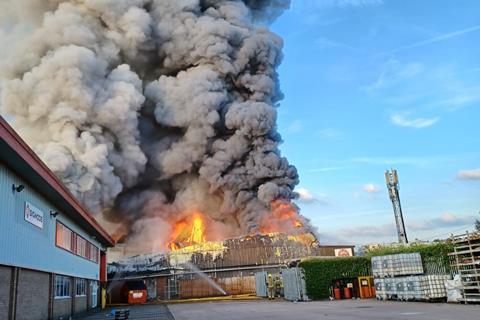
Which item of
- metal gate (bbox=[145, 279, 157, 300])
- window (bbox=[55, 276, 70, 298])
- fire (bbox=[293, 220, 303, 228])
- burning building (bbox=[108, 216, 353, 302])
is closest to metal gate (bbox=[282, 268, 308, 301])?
burning building (bbox=[108, 216, 353, 302])

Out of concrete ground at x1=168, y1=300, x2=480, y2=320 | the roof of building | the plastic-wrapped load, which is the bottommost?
concrete ground at x1=168, y1=300, x2=480, y2=320

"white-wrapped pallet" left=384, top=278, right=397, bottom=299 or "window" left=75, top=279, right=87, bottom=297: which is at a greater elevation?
"window" left=75, top=279, right=87, bottom=297

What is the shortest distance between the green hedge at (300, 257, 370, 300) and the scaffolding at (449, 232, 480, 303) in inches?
416

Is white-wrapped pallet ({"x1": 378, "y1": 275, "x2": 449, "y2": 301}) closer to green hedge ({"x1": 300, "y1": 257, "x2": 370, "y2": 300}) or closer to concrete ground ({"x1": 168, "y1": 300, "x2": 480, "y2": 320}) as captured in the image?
concrete ground ({"x1": 168, "y1": 300, "x2": 480, "y2": 320})

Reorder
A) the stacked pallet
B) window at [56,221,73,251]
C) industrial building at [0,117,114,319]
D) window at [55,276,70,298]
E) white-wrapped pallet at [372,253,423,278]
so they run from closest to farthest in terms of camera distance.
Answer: industrial building at [0,117,114,319] < window at [55,276,70,298] < window at [56,221,73,251] < the stacked pallet < white-wrapped pallet at [372,253,423,278]

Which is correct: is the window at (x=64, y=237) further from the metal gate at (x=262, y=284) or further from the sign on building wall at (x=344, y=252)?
the sign on building wall at (x=344, y=252)

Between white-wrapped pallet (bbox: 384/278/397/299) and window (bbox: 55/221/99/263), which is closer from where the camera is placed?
window (bbox: 55/221/99/263)

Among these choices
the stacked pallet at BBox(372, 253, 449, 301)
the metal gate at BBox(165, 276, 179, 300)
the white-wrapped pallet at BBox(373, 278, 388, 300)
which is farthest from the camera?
the metal gate at BBox(165, 276, 179, 300)

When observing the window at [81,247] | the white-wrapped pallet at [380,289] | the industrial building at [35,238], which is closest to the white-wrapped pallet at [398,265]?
the white-wrapped pallet at [380,289]

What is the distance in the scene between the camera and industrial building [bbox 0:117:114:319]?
1256cm

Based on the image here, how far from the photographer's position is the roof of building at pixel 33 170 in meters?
11.2

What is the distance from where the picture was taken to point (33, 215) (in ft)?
50.6

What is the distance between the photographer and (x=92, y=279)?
29.5m

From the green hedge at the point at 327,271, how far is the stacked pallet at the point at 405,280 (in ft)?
12.6
